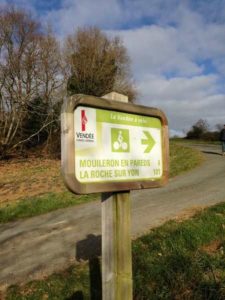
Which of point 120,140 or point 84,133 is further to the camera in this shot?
point 120,140

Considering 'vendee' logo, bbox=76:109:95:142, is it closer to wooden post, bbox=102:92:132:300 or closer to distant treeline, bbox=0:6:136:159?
wooden post, bbox=102:92:132:300

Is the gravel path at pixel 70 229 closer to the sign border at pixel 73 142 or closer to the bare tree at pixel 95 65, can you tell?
the sign border at pixel 73 142

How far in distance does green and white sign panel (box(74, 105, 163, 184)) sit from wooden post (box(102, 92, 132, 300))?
0.21 m

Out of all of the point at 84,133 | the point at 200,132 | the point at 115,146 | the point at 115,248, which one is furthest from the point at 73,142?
the point at 200,132

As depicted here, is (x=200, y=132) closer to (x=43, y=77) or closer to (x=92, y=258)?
(x=43, y=77)

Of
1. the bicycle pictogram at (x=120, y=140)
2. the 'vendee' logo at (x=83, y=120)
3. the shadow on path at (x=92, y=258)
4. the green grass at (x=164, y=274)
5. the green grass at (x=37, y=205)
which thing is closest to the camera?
the 'vendee' logo at (x=83, y=120)

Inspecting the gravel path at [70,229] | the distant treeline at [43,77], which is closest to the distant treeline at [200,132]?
the distant treeline at [43,77]

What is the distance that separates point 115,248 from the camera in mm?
3084

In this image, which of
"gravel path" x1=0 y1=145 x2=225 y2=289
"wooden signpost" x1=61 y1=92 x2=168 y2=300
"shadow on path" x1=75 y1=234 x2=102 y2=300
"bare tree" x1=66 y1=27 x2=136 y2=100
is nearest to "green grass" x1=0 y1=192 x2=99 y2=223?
"gravel path" x1=0 y1=145 x2=225 y2=289

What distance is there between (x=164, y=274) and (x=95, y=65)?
2563cm

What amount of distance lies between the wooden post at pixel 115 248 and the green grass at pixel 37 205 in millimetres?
6698

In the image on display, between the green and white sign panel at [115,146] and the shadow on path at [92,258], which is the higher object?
the green and white sign panel at [115,146]

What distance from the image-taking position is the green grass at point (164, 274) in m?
4.56

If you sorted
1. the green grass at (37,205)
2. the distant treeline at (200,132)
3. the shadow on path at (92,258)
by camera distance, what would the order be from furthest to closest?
1. the distant treeline at (200,132)
2. the green grass at (37,205)
3. the shadow on path at (92,258)
